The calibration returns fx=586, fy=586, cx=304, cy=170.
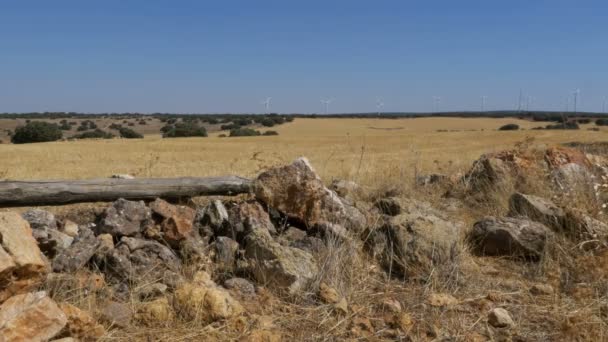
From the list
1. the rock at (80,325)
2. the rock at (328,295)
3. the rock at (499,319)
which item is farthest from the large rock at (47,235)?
the rock at (499,319)

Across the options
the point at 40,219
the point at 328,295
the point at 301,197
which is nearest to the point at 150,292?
the point at 328,295

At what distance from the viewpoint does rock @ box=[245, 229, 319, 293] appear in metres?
4.52

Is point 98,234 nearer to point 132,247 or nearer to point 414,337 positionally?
point 132,247

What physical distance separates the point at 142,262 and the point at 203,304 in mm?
1004

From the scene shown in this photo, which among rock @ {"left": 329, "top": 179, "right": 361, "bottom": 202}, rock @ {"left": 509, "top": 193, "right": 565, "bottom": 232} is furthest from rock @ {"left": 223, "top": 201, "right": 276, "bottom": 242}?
rock @ {"left": 509, "top": 193, "right": 565, "bottom": 232}

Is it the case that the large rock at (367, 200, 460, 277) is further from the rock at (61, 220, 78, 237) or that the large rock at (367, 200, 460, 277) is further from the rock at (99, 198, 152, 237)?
the rock at (61, 220, 78, 237)

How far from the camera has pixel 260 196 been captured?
19.9 ft

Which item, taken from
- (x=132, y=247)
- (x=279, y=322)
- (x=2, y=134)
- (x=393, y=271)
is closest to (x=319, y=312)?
(x=279, y=322)

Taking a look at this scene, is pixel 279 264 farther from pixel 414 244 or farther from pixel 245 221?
pixel 414 244

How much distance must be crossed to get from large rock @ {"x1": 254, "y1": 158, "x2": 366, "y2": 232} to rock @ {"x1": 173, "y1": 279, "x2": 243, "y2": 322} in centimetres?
196

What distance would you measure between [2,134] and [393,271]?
186 ft

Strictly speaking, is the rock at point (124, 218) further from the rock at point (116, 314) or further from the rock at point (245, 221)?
the rock at point (116, 314)

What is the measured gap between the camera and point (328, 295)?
441 centimetres

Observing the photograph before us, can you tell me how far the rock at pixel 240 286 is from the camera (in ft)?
14.7
